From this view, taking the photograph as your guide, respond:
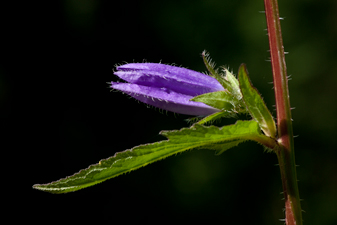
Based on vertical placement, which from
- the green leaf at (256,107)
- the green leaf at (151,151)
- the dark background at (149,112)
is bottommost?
the green leaf at (151,151)

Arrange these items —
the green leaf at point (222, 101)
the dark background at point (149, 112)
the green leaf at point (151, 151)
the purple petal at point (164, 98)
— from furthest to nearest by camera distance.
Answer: the dark background at point (149, 112)
the purple petal at point (164, 98)
the green leaf at point (222, 101)
the green leaf at point (151, 151)

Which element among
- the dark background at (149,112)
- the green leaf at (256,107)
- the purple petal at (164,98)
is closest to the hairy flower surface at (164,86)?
the purple petal at (164,98)

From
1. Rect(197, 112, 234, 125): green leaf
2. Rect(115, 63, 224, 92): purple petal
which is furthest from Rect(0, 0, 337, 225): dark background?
Rect(197, 112, 234, 125): green leaf

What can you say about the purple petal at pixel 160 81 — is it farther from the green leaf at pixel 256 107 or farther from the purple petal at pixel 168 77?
the green leaf at pixel 256 107

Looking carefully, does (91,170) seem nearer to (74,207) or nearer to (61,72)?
(74,207)

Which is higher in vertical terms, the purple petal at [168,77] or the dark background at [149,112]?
the dark background at [149,112]

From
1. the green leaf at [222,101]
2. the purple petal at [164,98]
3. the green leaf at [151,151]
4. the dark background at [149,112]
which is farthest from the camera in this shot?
the dark background at [149,112]

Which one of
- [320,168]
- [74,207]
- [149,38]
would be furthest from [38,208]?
[320,168]
